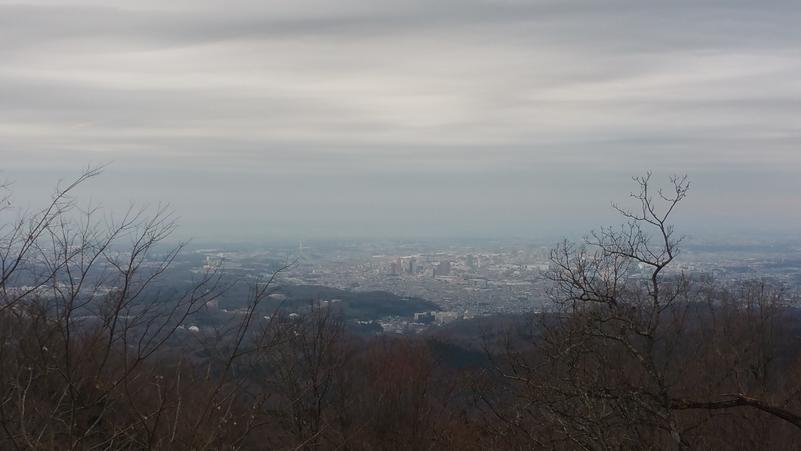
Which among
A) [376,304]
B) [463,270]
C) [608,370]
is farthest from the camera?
[463,270]

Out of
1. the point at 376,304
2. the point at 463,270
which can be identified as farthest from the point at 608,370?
Answer: the point at 463,270

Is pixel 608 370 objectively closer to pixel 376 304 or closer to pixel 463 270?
pixel 376 304

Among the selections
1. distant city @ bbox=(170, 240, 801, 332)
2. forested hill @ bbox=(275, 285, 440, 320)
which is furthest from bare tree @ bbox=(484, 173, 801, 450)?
forested hill @ bbox=(275, 285, 440, 320)

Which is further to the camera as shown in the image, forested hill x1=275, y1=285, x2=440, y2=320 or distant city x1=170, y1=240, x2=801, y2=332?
forested hill x1=275, y1=285, x2=440, y2=320

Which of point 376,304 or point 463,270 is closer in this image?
point 376,304

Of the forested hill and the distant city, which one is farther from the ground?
the distant city

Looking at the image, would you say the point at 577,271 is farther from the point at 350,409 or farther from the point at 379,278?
the point at 379,278

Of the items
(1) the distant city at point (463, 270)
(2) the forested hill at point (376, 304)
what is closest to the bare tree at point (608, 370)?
(1) the distant city at point (463, 270)

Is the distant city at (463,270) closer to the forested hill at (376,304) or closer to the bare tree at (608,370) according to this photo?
the forested hill at (376,304)

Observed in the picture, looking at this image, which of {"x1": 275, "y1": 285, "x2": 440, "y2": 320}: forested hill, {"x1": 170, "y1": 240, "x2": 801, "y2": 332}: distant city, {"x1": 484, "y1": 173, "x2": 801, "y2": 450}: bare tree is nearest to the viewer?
{"x1": 484, "y1": 173, "x2": 801, "y2": 450}: bare tree

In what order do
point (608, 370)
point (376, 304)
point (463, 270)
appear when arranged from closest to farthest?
point (608, 370) < point (376, 304) < point (463, 270)

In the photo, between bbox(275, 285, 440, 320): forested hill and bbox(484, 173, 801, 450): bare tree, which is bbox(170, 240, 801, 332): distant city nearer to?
bbox(275, 285, 440, 320): forested hill

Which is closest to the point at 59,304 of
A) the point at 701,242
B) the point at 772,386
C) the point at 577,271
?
the point at 577,271
